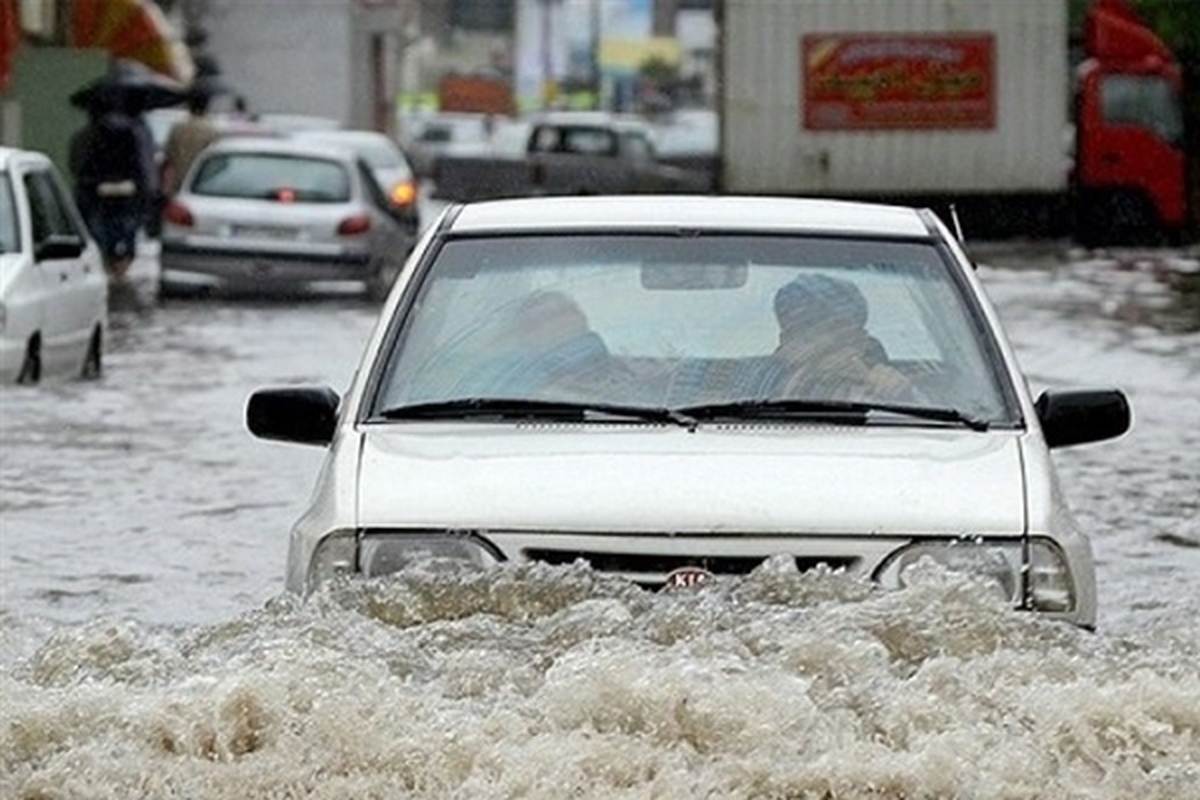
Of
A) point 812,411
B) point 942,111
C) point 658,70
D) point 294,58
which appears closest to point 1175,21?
point 942,111

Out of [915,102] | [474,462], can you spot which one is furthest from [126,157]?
[474,462]

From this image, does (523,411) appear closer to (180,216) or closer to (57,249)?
(57,249)

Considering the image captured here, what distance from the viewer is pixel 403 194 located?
35.7 metres

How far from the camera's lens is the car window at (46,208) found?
743 inches

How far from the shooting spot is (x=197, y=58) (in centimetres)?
6272

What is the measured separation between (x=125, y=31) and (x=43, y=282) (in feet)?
68.3

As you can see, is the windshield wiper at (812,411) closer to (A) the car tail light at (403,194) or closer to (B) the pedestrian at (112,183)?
(B) the pedestrian at (112,183)

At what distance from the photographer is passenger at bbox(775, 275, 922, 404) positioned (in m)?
7.90

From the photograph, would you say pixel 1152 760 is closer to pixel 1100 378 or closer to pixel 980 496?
pixel 980 496

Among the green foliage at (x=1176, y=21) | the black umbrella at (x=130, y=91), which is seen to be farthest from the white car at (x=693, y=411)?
the green foliage at (x=1176, y=21)

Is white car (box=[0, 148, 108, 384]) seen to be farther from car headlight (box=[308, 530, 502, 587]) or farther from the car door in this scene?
car headlight (box=[308, 530, 502, 587])

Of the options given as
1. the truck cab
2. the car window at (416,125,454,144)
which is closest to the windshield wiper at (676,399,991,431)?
the truck cab

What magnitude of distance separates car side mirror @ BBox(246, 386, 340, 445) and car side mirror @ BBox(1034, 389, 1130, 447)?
164 centimetres

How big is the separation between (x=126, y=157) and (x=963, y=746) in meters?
24.7
